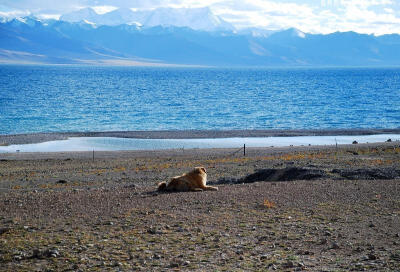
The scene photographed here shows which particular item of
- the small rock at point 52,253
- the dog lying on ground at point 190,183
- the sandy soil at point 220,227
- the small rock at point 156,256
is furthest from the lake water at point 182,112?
the small rock at point 156,256

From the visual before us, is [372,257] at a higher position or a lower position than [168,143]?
lower

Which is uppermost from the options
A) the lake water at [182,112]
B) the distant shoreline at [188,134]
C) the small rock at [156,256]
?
the lake water at [182,112]

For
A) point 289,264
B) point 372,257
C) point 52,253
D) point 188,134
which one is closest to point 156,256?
point 52,253

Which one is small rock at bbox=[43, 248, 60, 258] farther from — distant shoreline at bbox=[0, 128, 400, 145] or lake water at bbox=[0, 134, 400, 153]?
distant shoreline at bbox=[0, 128, 400, 145]

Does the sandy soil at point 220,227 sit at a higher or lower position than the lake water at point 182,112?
lower

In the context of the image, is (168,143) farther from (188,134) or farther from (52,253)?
(52,253)

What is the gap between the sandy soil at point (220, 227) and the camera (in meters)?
8.31

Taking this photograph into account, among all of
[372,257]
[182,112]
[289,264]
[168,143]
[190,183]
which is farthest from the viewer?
[182,112]

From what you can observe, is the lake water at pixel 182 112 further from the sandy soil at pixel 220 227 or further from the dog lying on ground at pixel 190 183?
the sandy soil at pixel 220 227

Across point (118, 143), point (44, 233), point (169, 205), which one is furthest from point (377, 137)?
point (44, 233)

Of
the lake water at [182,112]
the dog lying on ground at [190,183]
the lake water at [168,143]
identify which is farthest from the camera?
the lake water at [182,112]

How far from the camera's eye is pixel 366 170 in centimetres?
1709

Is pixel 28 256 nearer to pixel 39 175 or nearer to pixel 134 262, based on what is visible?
pixel 134 262

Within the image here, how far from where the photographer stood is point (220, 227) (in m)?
10.4
